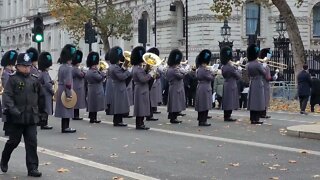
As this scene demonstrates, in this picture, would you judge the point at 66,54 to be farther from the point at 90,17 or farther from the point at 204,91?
the point at 90,17

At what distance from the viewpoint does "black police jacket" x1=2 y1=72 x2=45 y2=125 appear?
394 inches

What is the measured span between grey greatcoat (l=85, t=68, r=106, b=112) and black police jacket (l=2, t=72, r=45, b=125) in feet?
→ 29.5

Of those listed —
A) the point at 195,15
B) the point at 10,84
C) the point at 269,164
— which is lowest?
the point at 269,164

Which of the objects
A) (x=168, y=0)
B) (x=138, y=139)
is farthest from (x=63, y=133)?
(x=168, y=0)

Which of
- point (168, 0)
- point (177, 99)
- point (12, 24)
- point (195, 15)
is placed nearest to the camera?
point (177, 99)

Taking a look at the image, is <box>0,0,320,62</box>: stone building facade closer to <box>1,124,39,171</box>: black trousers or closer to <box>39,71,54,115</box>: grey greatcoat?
<box>39,71,54,115</box>: grey greatcoat

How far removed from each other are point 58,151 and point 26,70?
10.4ft

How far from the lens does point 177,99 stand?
18703mm

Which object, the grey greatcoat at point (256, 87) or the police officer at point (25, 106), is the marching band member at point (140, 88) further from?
the police officer at point (25, 106)

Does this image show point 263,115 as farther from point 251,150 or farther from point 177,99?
point 251,150

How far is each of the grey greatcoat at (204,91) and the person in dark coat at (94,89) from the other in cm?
305

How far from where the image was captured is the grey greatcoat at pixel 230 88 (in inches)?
736

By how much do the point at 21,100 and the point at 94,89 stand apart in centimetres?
941

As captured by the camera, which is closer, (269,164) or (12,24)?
(269,164)
